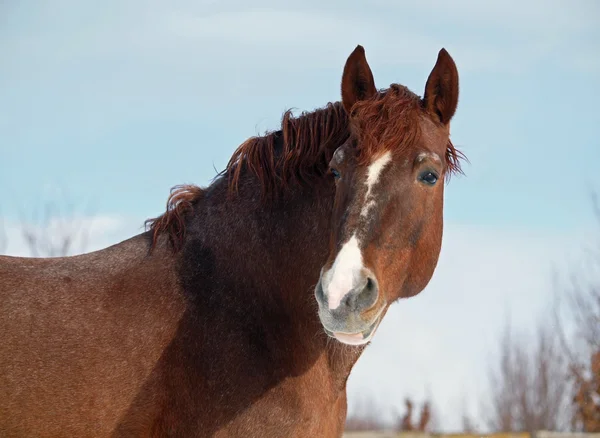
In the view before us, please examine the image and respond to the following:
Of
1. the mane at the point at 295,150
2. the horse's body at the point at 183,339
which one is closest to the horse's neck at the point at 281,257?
the horse's body at the point at 183,339

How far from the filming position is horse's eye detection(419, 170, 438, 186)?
Result: 15.6 ft

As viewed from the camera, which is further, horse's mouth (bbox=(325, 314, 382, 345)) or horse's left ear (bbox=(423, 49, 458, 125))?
horse's left ear (bbox=(423, 49, 458, 125))

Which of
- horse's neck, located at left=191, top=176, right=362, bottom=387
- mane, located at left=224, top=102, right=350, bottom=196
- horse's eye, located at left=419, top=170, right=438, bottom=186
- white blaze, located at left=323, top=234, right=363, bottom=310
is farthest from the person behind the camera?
mane, located at left=224, top=102, right=350, bottom=196

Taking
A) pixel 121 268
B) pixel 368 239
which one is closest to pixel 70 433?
pixel 121 268

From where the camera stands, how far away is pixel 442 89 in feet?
16.9

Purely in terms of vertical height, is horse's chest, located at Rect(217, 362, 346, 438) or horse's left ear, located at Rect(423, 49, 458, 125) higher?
horse's left ear, located at Rect(423, 49, 458, 125)

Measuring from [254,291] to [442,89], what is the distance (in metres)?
2.00

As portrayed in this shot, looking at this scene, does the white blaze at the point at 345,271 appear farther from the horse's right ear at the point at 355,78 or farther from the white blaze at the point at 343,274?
the horse's right ear at the point at 355,78

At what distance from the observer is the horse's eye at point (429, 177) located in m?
4.75

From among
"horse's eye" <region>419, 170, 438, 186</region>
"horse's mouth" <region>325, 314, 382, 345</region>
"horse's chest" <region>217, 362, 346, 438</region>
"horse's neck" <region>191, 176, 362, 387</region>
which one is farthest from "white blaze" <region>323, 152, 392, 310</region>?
"horse's chest" <region>217, 362, 346, 438</region>

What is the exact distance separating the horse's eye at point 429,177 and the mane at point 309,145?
0.70 ft

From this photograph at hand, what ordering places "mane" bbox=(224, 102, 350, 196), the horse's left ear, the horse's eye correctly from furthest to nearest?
"mane" bbox=(224, 102, 350, 196) < the horse's left ear < the horse's eye

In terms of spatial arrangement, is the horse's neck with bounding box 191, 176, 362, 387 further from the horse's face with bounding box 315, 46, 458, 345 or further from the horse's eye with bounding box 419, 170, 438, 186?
the horse's eye with bounding box 419, 170, 438, 186

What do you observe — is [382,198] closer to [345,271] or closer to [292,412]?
[345,271]
